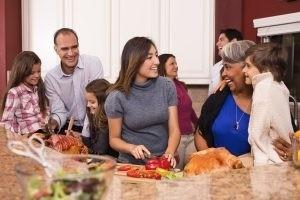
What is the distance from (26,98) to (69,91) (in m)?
0.27

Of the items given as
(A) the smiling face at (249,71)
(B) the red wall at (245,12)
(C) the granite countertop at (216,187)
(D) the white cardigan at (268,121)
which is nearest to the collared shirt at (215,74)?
(B) the red wall at (245,12)

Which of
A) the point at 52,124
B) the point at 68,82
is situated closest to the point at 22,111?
the point at 52,124

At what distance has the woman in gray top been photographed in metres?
2.31

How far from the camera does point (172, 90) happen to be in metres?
2.41

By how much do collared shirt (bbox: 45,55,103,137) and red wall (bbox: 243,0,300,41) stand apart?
61.2 inches

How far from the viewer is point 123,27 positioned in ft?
16.2

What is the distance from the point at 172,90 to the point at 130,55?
0.90 ft

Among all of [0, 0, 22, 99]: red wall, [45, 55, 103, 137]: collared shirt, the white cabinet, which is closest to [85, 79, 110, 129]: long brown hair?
[45, 55, 103, 137]: collared shirt

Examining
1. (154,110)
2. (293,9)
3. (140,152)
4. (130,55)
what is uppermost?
(293,9)

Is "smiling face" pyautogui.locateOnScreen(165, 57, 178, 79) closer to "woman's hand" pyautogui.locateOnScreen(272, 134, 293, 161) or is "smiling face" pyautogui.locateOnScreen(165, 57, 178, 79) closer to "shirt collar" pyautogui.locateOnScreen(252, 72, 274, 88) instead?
"shirt collar" pyautogui.locateOnScreen(252, 72, 274, 88)

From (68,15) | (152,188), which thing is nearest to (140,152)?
(152,188)

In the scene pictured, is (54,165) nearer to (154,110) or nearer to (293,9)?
(154,110)

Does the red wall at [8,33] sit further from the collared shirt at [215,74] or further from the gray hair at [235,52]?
the gray hair at [235,52]

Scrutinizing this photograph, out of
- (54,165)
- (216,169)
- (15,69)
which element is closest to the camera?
(54,165)
